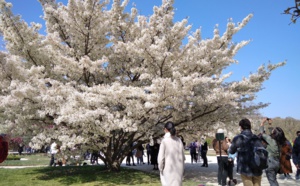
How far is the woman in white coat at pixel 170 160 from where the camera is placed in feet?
19.3

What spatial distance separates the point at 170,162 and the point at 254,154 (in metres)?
1.66

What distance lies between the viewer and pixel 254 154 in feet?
17.4

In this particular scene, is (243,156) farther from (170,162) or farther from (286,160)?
(286,160)

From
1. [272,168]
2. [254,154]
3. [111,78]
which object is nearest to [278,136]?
[272,168]

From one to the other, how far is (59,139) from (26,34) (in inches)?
180

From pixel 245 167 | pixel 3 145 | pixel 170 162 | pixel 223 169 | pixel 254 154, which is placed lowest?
pixel 223 169

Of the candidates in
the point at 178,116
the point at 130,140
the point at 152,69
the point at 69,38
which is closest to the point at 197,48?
the point at 152,69

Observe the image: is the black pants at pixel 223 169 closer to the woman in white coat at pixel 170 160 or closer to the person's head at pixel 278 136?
the person's head at pixel 278 136

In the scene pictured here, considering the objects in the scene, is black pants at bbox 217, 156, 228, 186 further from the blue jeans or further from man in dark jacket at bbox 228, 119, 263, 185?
man in dark jacket at bbox 228, 119, 263, 185

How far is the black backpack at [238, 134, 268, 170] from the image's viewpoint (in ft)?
17.2

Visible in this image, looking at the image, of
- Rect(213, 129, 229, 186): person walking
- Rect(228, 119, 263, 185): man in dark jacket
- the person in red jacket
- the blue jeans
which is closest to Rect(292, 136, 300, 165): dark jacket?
the blue jeans

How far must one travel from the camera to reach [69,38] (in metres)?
13.4

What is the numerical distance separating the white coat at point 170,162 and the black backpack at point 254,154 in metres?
1.27

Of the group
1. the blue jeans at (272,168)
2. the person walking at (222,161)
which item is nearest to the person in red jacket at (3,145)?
the blue jeans at (272,168)
